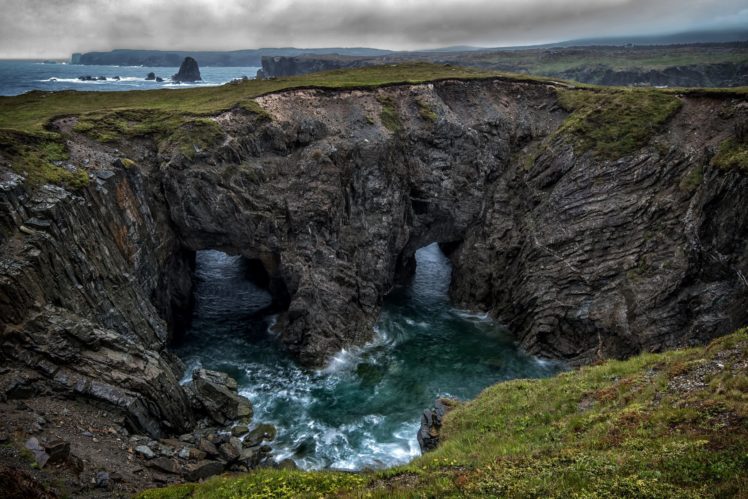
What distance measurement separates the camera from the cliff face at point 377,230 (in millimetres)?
28812

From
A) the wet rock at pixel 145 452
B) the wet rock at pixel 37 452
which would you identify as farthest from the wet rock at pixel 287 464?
the wet rock at pixel 37 452

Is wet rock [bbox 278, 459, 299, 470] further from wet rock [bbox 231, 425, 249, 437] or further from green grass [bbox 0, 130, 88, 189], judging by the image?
green grass [bbox 0, 130, 88, 189]

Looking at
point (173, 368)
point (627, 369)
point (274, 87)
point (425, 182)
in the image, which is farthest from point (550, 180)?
point (173, 368)

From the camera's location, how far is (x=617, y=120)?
4959cm

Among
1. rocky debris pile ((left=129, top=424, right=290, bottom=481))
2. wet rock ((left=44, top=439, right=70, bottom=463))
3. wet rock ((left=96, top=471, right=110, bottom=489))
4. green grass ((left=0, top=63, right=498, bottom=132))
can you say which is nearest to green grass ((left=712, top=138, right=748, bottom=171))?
green grass ((left=0, top=63, right=498, bottom=132))

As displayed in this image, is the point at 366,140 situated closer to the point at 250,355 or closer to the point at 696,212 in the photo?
the point at 250,355

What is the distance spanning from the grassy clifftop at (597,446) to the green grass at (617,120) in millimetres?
30301

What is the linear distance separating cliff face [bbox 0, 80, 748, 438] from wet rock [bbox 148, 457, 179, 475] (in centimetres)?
413

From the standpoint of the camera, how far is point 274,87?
57.4 metres

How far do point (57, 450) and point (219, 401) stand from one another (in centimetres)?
1476

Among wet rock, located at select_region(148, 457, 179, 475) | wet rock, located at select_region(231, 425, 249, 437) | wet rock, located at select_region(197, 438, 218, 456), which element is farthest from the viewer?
wet rock, located at select_region(231, 425, 249, 437)

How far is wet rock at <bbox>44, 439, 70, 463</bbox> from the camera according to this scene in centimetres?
1927

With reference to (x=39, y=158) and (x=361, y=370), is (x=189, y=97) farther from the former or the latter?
(x=361, y=370)

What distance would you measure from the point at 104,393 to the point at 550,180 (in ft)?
152
